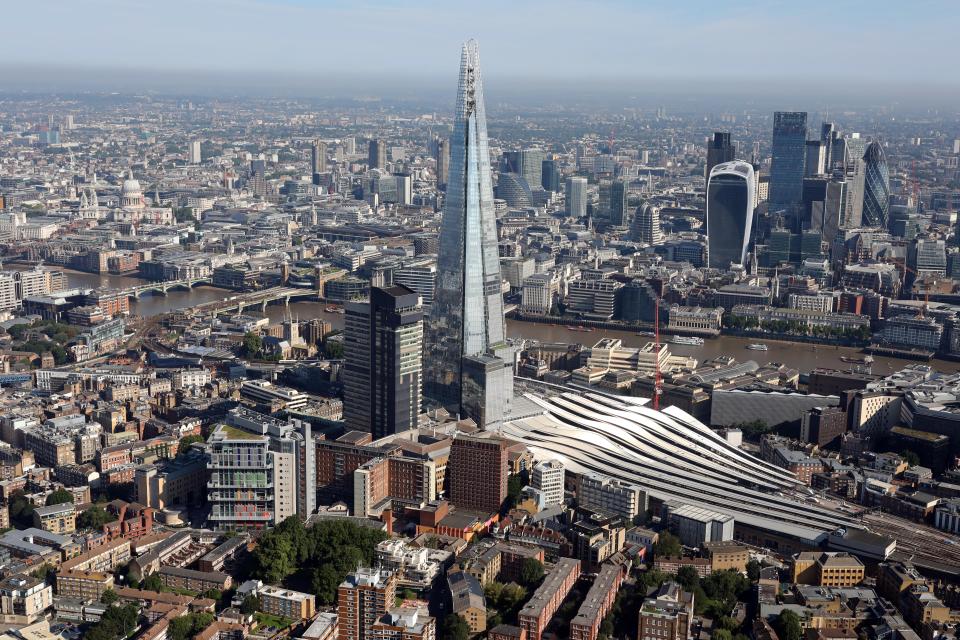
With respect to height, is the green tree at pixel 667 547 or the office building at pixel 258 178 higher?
the office building at pixel 258 178

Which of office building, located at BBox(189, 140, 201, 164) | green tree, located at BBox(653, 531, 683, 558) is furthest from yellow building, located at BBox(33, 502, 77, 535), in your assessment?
office building, located at BBox(189, 140, 201, 164)

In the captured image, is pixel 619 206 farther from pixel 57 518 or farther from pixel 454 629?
pixel 454 629

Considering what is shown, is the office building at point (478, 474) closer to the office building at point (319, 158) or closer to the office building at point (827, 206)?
the office building at point (827, 206)

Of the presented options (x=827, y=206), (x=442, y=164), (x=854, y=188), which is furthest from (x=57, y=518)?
(x=442, y=164)

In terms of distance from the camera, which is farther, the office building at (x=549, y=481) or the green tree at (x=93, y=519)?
the office building at (x=549, y=481)

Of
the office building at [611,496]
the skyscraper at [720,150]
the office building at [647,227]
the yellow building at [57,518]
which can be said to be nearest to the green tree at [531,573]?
the office building at [611,496]

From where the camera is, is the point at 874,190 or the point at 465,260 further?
the point at 874,190

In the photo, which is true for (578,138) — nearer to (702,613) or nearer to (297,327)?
(297,327)

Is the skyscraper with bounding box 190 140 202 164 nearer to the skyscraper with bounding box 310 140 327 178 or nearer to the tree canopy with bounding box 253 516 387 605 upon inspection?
the skyscraper with bounding box 310 140 327 178
